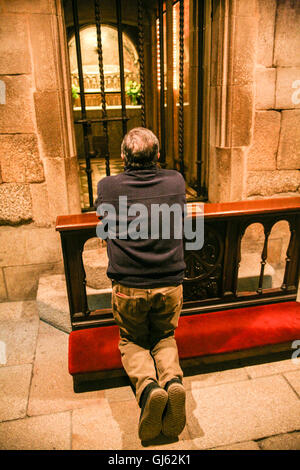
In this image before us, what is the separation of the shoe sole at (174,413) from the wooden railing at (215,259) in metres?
1.00

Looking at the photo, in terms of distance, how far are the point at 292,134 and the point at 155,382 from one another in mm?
2901

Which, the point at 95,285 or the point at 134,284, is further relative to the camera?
the point at 95,285

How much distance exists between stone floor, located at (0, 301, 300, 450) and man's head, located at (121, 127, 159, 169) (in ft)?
5.23

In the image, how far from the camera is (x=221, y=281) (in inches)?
119

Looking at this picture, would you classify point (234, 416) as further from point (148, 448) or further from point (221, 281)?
point (221, 281)

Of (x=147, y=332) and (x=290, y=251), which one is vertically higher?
(x=290, y=251)

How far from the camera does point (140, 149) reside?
79.7 inches

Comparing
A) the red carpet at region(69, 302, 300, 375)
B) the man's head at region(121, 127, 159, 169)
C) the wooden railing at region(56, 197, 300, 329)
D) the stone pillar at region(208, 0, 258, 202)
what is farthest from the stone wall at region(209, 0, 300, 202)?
the man's head at region(121, 127, 159, 169)

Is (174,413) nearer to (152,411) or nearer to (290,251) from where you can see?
(152,411)

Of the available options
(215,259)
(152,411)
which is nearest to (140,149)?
(215,259)

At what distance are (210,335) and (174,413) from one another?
0.79 metres

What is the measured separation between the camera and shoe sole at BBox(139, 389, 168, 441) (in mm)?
1977

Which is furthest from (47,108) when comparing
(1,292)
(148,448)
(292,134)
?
(148,448)

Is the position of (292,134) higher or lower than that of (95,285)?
higher
